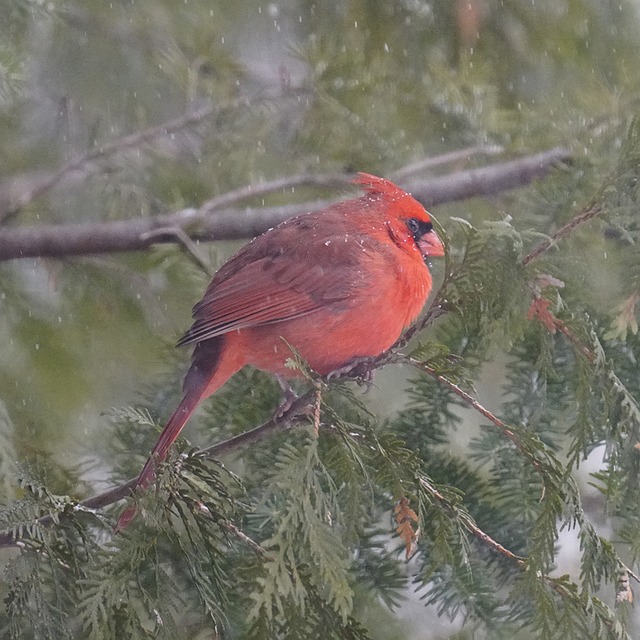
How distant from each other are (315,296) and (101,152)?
0.81 m

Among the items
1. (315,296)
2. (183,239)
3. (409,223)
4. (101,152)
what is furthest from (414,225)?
(101,152)

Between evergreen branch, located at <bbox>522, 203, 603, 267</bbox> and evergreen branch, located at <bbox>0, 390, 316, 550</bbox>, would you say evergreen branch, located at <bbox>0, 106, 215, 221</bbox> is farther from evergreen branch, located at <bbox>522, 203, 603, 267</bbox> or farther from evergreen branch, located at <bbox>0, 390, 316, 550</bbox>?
evergreen branch, located at <bbox>522, 203, 603, 267</bbox>

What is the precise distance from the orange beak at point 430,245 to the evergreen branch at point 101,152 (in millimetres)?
729

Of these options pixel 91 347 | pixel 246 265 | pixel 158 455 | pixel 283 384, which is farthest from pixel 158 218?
pixel 158 455

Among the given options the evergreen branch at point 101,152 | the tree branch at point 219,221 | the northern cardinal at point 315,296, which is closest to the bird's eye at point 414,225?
the northern cardinal at point 315,296

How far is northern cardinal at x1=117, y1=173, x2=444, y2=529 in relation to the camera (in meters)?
1.46

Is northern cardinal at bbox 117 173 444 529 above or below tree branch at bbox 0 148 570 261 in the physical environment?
above

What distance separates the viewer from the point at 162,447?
1266 millimetres

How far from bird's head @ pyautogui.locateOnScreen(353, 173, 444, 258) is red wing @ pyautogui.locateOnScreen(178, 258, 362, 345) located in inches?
6.2

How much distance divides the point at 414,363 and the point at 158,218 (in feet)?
3.24

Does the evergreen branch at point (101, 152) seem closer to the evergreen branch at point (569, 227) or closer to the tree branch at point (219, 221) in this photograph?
the tree branch at point (219, 221)

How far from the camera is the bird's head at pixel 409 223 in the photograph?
5.32 ft

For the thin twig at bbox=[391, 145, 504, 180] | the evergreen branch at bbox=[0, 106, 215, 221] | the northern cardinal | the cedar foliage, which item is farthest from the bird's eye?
the evergreen branch at bbox=[0, 106, 215, 221]

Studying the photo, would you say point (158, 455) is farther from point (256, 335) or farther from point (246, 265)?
point (246, 265)
